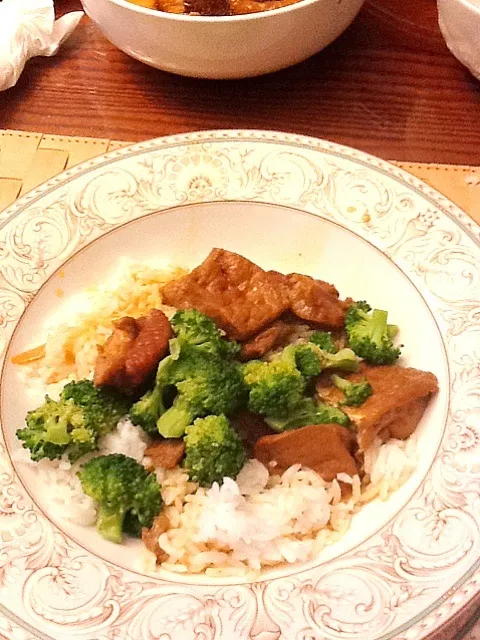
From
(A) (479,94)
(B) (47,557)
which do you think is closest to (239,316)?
(B) (47,557)

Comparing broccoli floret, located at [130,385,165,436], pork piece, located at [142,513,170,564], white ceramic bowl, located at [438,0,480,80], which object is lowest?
pork piece, located at [142,513,170,564]

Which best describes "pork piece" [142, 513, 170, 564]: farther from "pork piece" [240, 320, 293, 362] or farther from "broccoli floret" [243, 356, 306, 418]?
"pork piece" [240, 320, 293, 362]

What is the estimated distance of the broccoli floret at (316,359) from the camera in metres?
2.12

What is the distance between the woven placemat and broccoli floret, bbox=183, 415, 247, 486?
1260 mm

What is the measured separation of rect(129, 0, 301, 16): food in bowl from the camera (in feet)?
9.37

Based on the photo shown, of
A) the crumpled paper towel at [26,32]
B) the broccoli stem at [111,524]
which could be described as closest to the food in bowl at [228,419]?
the broccoli stem at [111,524]

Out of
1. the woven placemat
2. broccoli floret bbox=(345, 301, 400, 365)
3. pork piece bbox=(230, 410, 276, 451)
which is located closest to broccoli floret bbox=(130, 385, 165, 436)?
pork piece bbox=(230, 410, 276, 451)

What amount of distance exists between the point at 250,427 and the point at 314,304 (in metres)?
Answer: 0.45

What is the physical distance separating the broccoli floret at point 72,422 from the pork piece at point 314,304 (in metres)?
0.64

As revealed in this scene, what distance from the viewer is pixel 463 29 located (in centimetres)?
276

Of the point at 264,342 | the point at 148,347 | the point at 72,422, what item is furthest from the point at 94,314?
the point at 264,342

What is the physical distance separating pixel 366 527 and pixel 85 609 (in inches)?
29.8

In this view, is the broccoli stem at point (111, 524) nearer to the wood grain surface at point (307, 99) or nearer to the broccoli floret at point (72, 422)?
the broccoli floret at point (72, 422)

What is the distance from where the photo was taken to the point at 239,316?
224 cm
